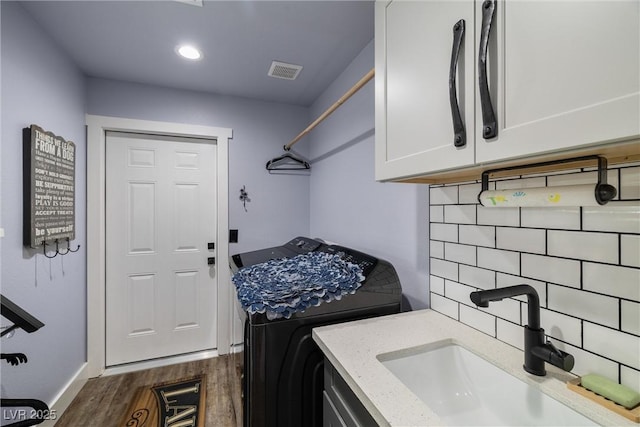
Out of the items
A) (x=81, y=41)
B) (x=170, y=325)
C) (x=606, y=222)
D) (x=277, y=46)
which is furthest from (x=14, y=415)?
(x=606, y=222)

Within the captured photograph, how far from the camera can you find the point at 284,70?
6.95 feet

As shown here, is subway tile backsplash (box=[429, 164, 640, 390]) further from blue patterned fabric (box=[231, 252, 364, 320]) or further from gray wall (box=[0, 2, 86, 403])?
gray wall (box=[0, 2, 86, 403])

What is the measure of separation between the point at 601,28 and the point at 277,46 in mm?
1712

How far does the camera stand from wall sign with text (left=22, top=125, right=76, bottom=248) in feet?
4.95

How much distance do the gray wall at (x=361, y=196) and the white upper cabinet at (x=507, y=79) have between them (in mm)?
548

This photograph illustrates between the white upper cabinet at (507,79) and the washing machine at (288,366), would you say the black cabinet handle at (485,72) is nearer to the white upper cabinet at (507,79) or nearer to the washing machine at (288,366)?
the white upper cabinet at (507,79)

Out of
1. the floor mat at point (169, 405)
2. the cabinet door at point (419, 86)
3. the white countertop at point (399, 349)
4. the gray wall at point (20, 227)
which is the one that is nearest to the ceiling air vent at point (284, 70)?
the cabinet door at point (419, 86)

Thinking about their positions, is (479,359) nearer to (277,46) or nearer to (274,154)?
(277,46)

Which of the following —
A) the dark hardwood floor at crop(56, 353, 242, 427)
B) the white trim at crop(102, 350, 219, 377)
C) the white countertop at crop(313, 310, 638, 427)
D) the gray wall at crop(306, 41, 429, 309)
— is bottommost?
the dark hardwood floor at crop(56, 353, 242, 427)

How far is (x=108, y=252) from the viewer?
92.4 inches

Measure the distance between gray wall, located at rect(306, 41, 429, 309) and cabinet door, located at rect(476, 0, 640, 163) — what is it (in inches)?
28.6

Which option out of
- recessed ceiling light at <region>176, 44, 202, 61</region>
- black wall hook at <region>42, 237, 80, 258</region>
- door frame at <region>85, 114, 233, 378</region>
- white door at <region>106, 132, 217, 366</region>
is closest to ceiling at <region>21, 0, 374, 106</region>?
recessed ceiling light at <region>176, 44, 202, 61</region>

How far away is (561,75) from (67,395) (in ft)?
9.67

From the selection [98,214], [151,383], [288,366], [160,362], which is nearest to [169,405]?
[151,383]
